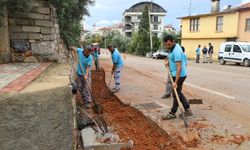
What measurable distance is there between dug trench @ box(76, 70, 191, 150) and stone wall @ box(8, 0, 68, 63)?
188 centimetres

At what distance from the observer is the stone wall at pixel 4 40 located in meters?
8.06

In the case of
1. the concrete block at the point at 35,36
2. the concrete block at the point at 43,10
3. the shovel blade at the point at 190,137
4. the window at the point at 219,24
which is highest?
the window at the point at 219,24

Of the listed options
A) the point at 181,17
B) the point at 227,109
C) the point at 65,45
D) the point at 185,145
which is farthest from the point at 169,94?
the point at 181,17

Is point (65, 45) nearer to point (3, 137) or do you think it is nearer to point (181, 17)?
point (3, 137)

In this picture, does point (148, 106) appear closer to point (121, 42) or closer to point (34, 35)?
point (34, 35)

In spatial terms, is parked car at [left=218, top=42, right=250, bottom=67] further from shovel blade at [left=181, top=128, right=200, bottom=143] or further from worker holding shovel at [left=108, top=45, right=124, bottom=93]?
shovel blade at [left=181, top=128, right=200, bottom=143]

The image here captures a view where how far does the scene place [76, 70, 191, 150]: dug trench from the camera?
5352mm

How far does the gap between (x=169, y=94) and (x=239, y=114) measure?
258 centimetres

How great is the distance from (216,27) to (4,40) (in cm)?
2891

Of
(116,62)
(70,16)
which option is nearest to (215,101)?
(116,62)

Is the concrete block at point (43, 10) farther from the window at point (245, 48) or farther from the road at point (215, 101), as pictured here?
the window at point (245, 48)

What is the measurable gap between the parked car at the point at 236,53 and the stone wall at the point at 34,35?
17.8 meters

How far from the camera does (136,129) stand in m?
6.40

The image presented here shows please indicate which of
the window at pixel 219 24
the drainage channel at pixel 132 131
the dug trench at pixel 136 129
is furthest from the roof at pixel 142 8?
the drainage channel at pixel 132 131
